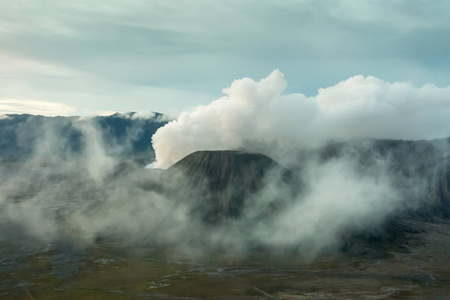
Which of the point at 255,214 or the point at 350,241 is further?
the point at 255,214

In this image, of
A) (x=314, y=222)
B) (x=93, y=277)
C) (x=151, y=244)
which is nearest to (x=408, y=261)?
(x=314, y=222)

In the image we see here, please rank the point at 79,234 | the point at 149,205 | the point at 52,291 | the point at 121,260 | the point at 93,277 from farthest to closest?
1. the point at 149,205
2. the point at 79,234
3. the point at 121,260
4. the point at 93,277
5. the point at 52,291

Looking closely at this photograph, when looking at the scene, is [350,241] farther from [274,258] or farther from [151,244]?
[151,244]

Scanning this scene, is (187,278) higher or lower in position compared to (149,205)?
lower

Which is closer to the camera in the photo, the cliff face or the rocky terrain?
the rocky terrain

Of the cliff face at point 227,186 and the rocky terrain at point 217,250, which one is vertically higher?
the cliff face at point 227,186

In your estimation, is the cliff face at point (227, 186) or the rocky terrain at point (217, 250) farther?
the cliff face at point (227, 186)

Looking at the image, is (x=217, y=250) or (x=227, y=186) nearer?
(x=217, y=250)

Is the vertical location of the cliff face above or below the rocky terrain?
above

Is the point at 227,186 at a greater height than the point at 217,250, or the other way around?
the point at 227,186

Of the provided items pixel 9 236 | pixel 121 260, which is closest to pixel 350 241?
pixel 121 260

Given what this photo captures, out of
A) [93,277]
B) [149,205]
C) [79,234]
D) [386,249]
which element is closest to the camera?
[93,277]
